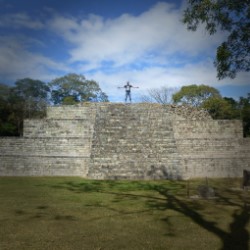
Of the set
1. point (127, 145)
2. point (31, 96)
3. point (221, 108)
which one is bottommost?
point (127, 145)

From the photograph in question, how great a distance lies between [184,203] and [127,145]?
20.4 ft

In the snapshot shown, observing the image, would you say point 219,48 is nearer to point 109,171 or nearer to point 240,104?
point 109,171

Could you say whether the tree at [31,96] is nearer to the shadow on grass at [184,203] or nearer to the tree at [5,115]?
the tree at [5,115]

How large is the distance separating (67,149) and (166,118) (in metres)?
4.79

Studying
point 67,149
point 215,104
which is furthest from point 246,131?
point 67,149

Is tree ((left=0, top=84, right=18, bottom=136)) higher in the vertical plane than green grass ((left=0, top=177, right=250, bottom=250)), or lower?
higher

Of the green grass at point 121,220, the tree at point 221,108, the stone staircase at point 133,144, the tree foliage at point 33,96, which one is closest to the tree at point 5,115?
the tree foliage at point 33,96

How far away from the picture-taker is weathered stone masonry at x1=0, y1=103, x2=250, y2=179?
13.2 m

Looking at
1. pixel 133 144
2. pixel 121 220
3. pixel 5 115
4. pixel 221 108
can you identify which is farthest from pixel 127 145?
pixel 221 108

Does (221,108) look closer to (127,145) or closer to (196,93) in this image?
(196,93)

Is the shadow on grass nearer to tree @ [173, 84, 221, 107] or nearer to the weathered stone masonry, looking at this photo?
the weathered stone masonry

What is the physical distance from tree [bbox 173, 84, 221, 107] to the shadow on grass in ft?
82.1

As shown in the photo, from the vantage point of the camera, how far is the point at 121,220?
5969 mm

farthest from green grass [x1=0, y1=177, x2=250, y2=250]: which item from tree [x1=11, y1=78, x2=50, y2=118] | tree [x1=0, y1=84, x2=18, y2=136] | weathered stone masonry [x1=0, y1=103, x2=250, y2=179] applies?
tree [x1=11, y1=78, x2=50, y2=118]
